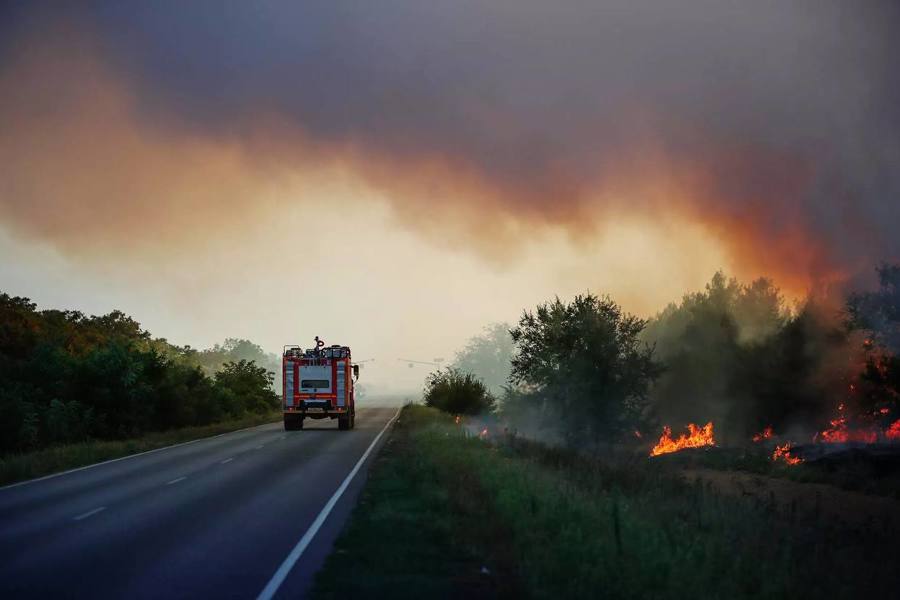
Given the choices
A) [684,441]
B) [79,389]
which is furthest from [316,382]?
[684,441]

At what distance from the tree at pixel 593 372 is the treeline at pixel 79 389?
21.1 metres

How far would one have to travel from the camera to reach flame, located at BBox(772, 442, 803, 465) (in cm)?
3549

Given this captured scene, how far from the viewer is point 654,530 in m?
10.8

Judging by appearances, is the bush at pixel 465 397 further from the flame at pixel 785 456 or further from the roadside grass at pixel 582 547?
the roadside grass at pixel 582 547

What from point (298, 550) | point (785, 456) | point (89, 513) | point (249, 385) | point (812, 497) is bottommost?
point (812, 497)

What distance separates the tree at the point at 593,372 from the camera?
53.3 m

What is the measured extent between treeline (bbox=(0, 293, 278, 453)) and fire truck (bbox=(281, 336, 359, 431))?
5336 millimetres

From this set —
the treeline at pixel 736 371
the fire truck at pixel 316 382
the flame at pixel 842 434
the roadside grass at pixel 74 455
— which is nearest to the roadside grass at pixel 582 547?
the roadside grass at pixel 74 455

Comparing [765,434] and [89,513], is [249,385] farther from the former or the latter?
[89,513]

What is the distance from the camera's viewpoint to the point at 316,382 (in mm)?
43031

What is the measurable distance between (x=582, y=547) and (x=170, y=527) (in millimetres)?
6647

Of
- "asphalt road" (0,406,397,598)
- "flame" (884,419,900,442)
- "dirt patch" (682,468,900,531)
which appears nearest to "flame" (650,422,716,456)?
"flame" (884,419,900,442)

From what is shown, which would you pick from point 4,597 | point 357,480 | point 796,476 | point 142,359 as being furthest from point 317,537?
point 142,359

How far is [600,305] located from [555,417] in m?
7.96
